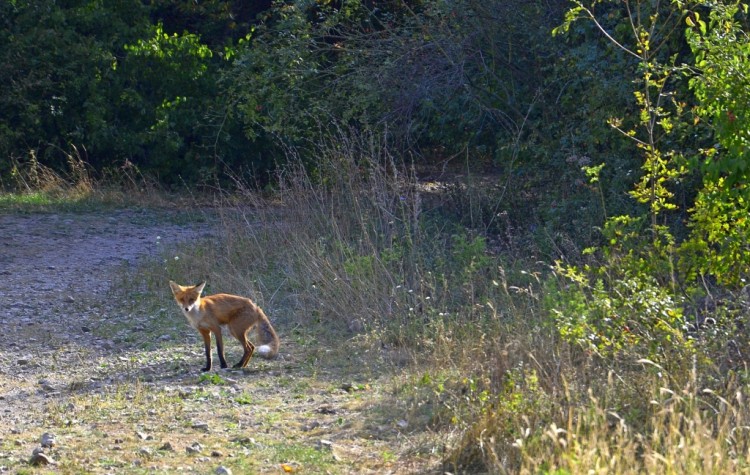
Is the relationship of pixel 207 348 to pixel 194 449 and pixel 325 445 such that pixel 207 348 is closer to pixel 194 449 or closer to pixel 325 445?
pixel 194 449

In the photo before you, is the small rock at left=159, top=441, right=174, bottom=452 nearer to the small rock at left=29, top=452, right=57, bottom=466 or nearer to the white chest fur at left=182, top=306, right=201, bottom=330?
the small rock at left=29, top=452, right=57, bottom=466

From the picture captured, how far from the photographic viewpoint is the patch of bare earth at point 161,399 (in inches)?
244

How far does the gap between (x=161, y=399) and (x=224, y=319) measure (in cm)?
120

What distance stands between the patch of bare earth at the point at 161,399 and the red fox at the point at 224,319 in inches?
6.2

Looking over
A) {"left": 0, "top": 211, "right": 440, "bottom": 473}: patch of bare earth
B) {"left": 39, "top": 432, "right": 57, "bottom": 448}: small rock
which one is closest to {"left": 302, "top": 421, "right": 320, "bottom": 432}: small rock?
{"left": 0, "top": 211, "right": 440, "bottom": 473}: patch of bare earth

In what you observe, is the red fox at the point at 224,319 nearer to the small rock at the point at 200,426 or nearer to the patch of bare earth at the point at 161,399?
the patch of bare earth at the point at 161,399

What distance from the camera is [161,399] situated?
7.39 metres

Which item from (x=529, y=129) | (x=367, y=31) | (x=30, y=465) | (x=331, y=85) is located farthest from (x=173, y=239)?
(x=30, y=465)

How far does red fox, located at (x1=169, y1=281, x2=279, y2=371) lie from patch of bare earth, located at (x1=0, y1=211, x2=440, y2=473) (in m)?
0.16

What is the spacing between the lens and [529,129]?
1215cm

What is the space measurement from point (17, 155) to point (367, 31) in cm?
756

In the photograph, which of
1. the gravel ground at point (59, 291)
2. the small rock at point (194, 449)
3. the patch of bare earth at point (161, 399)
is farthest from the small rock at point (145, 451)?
the gravel ground at point (59, 291)

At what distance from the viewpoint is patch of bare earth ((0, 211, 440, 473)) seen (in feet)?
20.4

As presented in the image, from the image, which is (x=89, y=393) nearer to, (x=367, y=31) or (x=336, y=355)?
(x=336, y=355)
